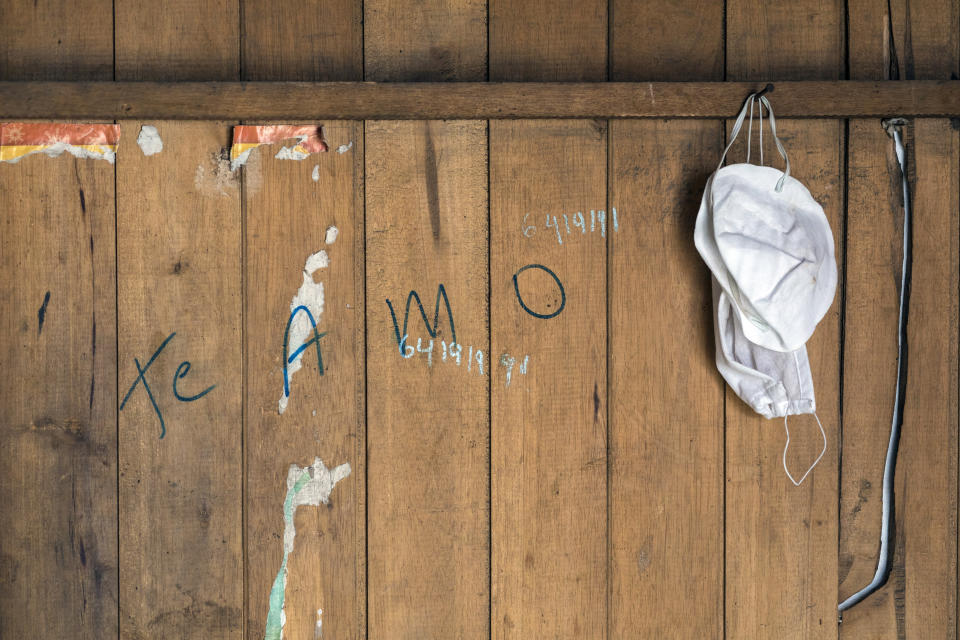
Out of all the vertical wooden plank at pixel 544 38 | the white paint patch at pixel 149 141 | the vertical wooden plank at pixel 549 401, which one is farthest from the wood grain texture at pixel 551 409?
the white paint patch at pixel 149 141

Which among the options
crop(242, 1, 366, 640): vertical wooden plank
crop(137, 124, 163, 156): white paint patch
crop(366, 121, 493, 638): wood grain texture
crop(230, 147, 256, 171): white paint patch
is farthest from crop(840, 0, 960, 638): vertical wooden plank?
crop(137, 124, 163, 156): white paint patch

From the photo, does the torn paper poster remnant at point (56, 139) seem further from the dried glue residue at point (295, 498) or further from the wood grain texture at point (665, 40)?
the wood grain texture at point (665, 40)

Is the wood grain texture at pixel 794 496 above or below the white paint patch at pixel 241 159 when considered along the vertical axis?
below

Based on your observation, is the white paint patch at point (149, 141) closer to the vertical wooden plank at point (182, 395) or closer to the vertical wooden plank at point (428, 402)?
the vertical wooden plank at point (182, 395)

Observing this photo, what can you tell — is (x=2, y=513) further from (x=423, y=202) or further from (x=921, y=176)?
(x=921, y=176)

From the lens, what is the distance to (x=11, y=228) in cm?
80

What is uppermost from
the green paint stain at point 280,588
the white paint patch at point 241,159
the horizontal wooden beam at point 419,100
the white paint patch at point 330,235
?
the horizontal wooden beam at point 419,100

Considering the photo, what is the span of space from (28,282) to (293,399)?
377 millimetres

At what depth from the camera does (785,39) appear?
0.84 meters

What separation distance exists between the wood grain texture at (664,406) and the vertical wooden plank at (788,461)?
0.03m

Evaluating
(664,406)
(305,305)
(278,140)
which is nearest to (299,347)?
(305,305)

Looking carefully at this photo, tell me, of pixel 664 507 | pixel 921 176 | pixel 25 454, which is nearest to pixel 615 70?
pixel 921 176

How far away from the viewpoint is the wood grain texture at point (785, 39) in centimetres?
84

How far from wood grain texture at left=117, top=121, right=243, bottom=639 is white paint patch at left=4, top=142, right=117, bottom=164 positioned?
0.08 feet
